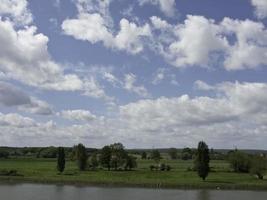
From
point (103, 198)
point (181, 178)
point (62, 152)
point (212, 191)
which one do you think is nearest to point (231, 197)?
point (212, 191)

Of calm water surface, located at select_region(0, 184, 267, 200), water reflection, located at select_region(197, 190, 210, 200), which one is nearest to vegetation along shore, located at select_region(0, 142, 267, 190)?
water reflection, located at select_region(197, 190, 210, 200)

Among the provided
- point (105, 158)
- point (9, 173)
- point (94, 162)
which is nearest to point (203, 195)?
point (9, 173)

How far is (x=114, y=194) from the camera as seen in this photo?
94062 millimetres

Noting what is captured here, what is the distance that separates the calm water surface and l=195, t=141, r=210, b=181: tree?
15.6 m

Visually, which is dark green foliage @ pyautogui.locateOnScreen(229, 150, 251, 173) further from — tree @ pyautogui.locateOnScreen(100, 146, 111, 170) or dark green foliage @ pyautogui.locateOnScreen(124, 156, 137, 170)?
tree @ pyautogui.locateOnScreen(100, 146, 111, 170)

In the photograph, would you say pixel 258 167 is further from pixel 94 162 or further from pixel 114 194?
pixel 94 162

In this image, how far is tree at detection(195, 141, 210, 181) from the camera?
116500 millimetres

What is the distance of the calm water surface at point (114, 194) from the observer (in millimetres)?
87831

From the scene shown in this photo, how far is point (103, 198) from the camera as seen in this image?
87000 millimetres

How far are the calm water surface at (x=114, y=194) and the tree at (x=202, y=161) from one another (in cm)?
1563

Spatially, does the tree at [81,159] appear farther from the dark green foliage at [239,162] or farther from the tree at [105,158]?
the dark green foliage at [239,162]

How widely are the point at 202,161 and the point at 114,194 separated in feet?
98.4

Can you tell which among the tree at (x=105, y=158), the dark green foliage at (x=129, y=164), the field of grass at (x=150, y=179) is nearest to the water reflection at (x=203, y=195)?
the field of grass at (x=150, y=179)

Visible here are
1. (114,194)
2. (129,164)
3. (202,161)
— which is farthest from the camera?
(129,164)
